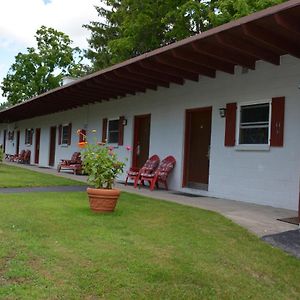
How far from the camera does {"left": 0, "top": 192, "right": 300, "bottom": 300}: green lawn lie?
369 cm

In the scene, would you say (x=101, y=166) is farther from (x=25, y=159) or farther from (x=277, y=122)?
(x=25, y=159)

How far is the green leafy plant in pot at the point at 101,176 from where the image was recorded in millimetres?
6738

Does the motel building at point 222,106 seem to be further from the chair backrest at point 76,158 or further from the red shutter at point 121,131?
the chair backrest at point 76,158

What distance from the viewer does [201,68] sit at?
32.2 ft

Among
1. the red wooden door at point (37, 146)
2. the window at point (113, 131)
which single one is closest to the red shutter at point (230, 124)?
the window at point (113, 131)

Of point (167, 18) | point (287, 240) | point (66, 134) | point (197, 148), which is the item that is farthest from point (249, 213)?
point (167, 18)

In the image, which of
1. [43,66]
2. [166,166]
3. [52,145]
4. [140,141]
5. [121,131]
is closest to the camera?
[166,166]

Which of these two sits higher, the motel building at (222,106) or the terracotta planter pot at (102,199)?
the motel building at (222,106)

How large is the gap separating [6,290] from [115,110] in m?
11.5

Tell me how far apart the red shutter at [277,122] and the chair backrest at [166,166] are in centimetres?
337

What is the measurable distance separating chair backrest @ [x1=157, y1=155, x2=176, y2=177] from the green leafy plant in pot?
4.39 meters

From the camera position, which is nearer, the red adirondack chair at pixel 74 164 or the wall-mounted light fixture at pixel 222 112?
the wall-mounted light fixture at pixel 222 112

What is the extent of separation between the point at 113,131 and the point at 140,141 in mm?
1676

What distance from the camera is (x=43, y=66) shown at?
36.7 meters
